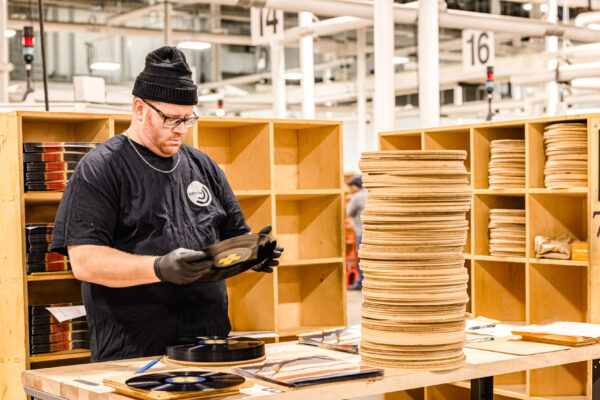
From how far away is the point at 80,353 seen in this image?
423cm

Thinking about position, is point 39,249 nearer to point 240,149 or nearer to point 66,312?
point 66,312

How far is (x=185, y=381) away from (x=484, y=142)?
3.64 metres

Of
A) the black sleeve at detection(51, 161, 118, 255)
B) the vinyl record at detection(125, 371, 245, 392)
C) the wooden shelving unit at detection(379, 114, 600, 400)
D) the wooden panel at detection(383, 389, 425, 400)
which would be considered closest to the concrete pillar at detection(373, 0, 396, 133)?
the wooden shelving unit at detection(379, 114, 600, 400)

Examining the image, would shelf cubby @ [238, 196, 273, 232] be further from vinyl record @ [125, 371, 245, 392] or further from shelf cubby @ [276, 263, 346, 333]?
vinyl record @ [125, 371, 245, 392]

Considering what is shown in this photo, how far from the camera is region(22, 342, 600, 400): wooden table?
2.10 meters

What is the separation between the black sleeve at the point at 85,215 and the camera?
2.48 m

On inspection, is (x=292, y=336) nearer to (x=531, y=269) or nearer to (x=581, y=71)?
(x=531, y=269)

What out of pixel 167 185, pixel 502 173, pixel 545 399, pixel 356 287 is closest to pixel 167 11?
pixel 356 287

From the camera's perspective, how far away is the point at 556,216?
4.98 meters

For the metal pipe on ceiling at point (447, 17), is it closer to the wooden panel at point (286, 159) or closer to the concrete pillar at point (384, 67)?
the concrete pillar at point (384, 67)

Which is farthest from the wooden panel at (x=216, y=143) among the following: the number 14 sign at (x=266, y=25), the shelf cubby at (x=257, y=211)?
the number 14 sign at (x=266, y=25)

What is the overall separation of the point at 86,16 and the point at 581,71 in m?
11.2

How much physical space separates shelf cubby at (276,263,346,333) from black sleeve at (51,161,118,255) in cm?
278

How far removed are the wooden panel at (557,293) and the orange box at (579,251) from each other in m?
0.27
